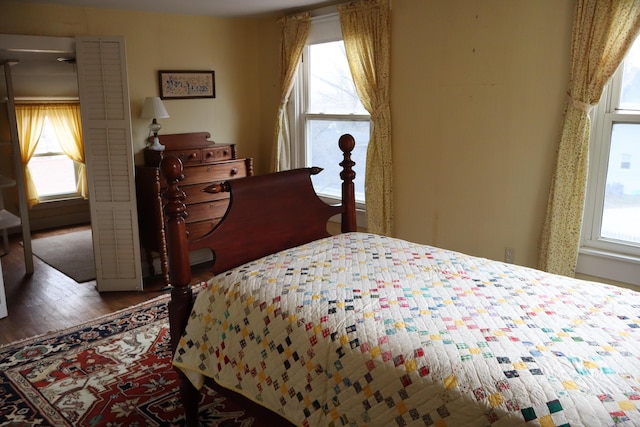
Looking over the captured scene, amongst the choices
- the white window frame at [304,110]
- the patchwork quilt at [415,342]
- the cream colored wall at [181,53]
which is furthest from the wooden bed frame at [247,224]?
the cream colored wall at [181,53]

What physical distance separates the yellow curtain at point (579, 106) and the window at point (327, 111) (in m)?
1.65

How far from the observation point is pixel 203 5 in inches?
163

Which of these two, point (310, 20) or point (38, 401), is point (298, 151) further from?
point (38, 401)

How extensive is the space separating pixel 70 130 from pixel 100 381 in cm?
476

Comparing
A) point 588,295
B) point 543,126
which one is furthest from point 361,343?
point 543,126

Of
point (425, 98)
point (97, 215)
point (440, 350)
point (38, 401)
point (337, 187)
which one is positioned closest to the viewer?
point (440, 350)

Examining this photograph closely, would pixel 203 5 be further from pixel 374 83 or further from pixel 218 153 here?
pixel 374 83

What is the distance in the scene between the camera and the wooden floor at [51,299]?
3.46 metres

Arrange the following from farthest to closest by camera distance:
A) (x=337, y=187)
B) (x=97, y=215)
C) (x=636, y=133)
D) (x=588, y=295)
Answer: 1. (x=337, y=187)
2. (x=97, y=215)
3. (x=636, y=133)
4. (x=588, y=295)

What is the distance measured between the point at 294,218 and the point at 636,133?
2.04 m

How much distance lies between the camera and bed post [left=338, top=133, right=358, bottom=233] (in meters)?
2.80

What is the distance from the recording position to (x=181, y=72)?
4.61 m

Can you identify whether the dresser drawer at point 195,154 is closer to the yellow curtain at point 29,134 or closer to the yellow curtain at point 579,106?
the yellow curtain at point 29,134

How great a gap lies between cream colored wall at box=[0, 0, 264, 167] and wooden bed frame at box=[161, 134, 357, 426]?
2354 millimetres
